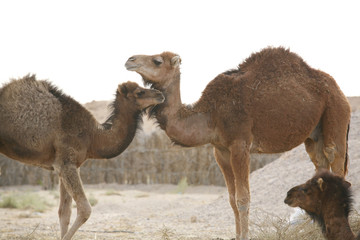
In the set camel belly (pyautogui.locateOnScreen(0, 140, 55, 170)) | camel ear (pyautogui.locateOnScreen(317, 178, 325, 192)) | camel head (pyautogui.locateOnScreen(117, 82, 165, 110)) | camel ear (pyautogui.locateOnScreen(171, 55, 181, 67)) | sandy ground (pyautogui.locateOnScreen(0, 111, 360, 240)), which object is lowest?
sandy ground (pyautogui.locateOnScreen(0, 111, 360, 240))

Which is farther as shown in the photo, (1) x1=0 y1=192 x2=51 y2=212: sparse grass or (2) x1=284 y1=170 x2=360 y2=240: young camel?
(1) x1=0 y1=192 x2=51 y2=212: sparse grass

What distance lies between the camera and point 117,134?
316 inches

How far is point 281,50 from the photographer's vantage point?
801 cm

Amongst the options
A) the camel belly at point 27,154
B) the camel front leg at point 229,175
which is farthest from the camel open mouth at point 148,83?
the camel belly at point 27,154

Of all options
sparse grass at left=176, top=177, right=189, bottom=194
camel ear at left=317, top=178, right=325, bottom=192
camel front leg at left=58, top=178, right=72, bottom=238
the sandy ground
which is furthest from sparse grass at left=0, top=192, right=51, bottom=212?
camel ear at left=317, top=178, right=325, bottom=192

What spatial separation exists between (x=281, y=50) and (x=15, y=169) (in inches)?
747

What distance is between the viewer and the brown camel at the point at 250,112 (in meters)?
7.08

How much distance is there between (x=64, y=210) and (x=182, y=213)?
677cm

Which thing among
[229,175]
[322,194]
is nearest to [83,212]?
[229,175]

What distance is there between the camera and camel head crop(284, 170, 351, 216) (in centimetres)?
639

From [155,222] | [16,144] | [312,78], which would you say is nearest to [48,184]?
[155,222]

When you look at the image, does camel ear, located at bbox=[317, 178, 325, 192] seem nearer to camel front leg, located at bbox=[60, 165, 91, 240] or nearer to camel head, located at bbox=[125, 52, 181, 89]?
camel head, located at bbox=[125, 52, 181, 89]

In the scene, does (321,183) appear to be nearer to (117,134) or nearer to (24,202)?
(117,134)

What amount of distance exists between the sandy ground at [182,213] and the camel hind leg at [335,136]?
1.60 meters
